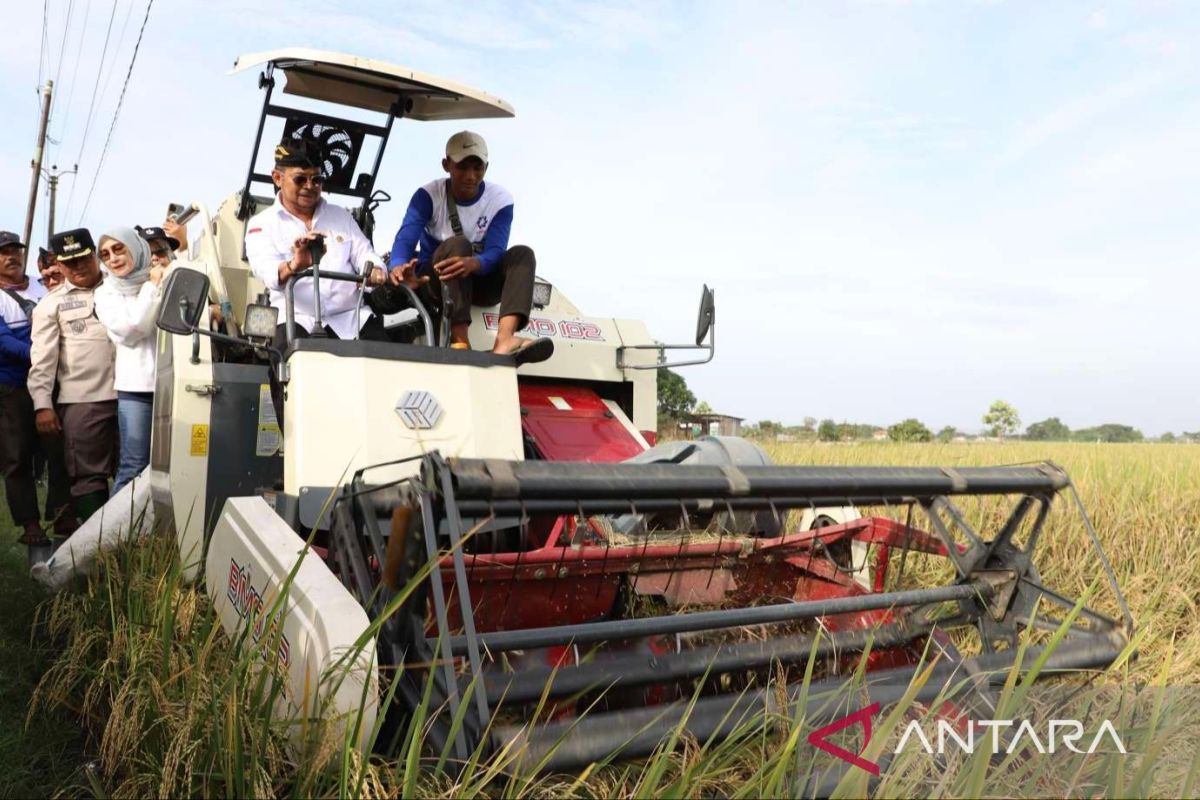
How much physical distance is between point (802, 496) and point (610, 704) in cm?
83

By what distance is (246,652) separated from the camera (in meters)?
2.47

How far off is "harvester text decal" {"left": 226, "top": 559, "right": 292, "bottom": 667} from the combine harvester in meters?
0.01

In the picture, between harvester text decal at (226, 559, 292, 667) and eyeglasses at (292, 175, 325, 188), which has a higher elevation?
eyeglasses at (292, 175, 325, 188)

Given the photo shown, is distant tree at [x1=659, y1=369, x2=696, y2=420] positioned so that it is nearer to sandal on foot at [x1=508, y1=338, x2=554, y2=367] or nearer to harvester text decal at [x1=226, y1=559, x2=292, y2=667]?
sandal on foot at [x1=508, y1=338, x2=554, y2=367]

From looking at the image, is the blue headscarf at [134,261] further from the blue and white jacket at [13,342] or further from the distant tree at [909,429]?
the distant tree at [909,429]

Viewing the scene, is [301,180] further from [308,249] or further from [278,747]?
[278,747]

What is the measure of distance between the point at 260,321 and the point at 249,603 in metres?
1.43

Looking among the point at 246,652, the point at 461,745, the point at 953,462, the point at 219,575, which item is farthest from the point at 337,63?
the point at 953,462

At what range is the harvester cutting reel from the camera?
2.28 meters

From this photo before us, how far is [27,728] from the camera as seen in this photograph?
10.7 ft

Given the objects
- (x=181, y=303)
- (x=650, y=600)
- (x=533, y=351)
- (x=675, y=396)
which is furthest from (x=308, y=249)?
(x=675, y=396)

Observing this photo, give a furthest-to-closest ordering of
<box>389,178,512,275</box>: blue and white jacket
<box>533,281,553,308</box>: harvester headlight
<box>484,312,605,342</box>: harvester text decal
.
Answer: <box>484,312,605,342</box>: harvester text decal, <box>533,281,553,308</box>: harvester headlight, <box>389,178,512,275</box>: blue and white jacket

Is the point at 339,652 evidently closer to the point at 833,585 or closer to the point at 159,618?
the point at 159,618

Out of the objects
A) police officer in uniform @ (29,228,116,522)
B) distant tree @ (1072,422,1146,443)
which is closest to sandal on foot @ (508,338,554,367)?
police officer in uniform @ (29,228,116,522)
